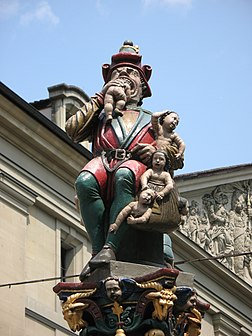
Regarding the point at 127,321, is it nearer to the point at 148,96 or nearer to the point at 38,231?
the point at 148,96

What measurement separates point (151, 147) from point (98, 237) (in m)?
0.58

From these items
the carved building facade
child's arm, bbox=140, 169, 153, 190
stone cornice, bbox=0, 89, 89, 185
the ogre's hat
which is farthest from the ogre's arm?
stone cornice, bbox=0, 89, 89, 185

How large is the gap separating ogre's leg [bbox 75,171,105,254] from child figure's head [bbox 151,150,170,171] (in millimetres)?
347

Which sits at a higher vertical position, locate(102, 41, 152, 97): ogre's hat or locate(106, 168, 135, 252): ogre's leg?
locate(102, 41, 152, 97): ogre's hat

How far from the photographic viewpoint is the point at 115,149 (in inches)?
297

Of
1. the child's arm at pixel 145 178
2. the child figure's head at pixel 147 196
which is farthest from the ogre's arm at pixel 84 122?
the child figure's head at pixel 147 196

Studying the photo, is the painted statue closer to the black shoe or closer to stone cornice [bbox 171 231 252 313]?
the black shoe

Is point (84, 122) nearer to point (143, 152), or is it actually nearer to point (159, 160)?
point (143, 152)

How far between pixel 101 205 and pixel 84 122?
0.60 m

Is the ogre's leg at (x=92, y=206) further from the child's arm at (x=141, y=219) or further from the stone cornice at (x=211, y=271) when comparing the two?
the stone cornice at (x=211, y=271)

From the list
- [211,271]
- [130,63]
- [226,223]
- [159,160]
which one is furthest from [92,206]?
[226,223]

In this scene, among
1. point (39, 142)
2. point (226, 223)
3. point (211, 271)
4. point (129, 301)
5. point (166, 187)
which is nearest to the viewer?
point (129, 301)

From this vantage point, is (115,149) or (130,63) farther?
(130,63)

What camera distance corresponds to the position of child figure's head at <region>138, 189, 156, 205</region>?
723 cm
